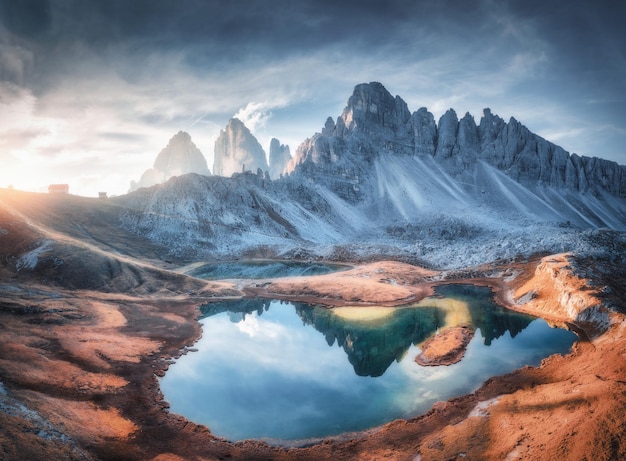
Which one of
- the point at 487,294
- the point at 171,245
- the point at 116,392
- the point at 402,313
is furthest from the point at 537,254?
the point at 171,245

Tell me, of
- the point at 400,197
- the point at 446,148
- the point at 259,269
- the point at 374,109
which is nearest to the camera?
the point at 259,269

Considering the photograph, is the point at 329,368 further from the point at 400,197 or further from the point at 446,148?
the point at 446,148

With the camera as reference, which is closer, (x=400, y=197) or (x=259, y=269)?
(x=259, y=269)

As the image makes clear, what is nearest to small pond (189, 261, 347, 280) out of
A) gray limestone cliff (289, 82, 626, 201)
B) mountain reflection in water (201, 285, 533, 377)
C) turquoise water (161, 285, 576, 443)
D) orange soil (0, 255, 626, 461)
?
mountain reflection in water (201, 285, 533, 377)

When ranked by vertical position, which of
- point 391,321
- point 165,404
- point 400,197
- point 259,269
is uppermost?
point 400,197

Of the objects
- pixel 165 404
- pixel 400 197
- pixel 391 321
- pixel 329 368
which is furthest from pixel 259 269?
pixel 400 197

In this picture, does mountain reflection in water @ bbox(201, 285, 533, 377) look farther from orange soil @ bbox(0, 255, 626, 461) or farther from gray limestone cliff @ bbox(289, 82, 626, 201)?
gray limestone cliff @ bbox(289, 82, 626, 201)

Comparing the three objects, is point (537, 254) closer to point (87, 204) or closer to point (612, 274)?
point (612, 274)
